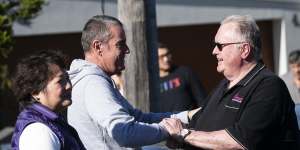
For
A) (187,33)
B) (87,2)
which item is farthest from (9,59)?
(187,33)

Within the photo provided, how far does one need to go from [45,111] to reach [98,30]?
76 cm

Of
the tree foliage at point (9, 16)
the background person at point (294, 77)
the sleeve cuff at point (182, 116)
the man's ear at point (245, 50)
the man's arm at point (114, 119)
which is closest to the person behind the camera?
the man's arm at point (114, 119)

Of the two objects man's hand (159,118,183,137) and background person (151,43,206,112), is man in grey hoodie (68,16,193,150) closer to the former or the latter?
man's hand (159,118,183,137)

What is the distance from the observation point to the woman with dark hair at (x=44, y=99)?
372cm

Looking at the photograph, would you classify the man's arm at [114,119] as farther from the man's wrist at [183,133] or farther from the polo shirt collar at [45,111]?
the polo shirt collar at [45,111]

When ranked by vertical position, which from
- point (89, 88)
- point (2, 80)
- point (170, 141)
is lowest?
point (2, 80)

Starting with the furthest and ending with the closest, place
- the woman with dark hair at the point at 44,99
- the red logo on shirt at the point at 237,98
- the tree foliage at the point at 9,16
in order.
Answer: the tree foliage at the point at 9,16 → the red logo on shirt at the point at 237,98 → the woman with dark hair at the point at 44,99

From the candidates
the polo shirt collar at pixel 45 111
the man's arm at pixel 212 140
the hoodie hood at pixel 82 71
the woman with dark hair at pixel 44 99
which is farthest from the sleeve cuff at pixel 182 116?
the polo shirt collar at pixel 45 111

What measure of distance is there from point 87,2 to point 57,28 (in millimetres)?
665

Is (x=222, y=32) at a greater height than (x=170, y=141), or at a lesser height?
greater

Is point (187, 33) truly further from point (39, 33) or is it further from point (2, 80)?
point (2, 80)

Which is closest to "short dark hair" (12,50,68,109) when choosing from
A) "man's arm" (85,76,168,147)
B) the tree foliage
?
"man's arm" (85,76,168,147)

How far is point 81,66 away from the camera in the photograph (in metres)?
4.36

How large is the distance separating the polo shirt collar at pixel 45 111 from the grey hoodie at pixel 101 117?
0.35 metres
